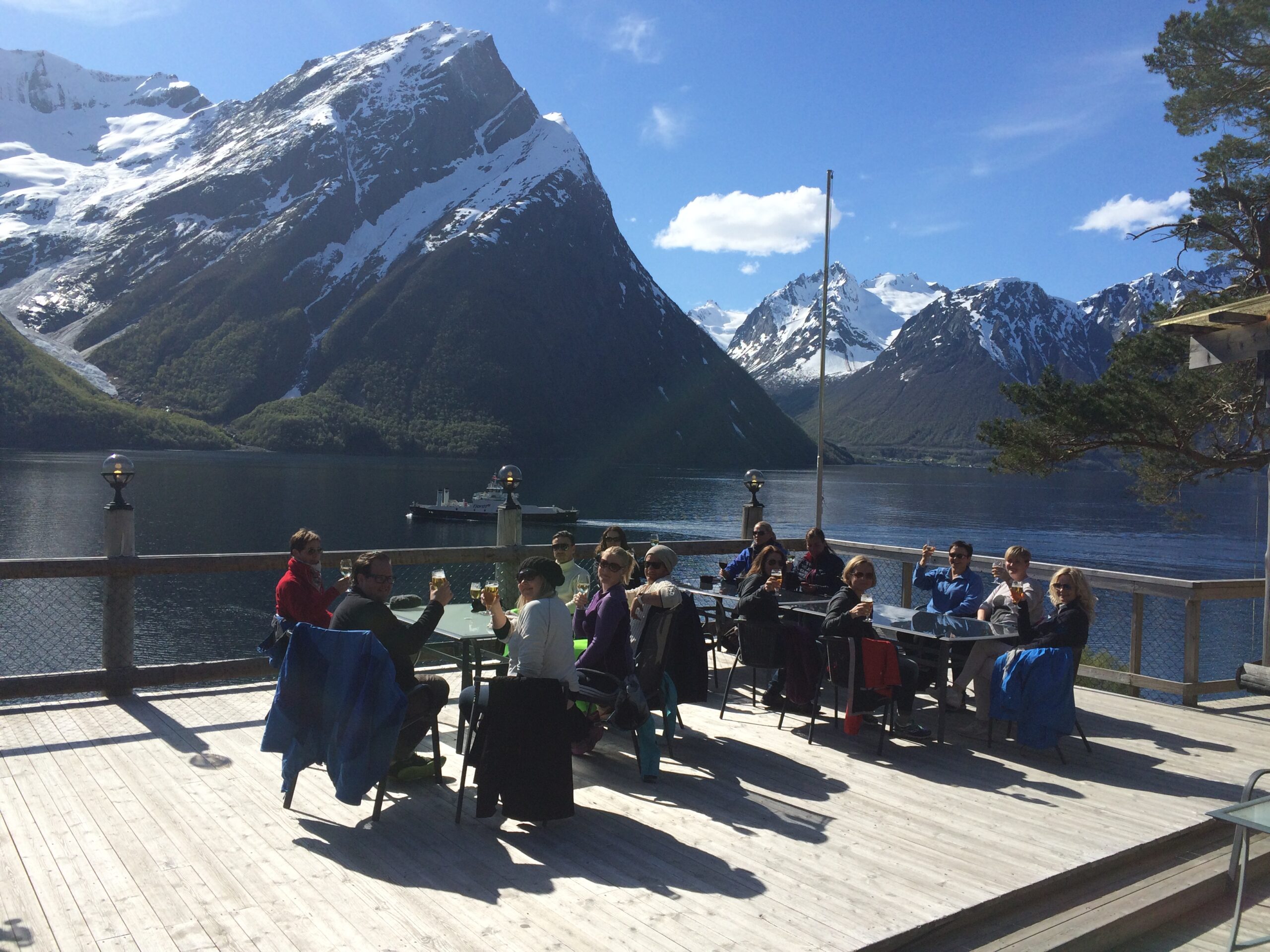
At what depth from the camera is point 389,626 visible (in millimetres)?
4352

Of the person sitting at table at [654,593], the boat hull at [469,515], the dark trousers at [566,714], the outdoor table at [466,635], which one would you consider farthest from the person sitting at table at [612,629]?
the boat hull at [469,515]

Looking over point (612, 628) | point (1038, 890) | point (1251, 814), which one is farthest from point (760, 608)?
point (1251, 814)

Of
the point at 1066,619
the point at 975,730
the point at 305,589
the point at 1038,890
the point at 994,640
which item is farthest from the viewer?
the point at 975,730

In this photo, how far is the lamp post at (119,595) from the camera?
20.6ft

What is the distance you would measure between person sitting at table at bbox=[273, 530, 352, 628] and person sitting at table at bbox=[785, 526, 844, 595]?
3.66 m

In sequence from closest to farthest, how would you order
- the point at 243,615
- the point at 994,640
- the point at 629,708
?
the point at 629,708
the point at 994,640
the point at 243,615

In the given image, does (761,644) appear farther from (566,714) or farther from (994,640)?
(566,714)

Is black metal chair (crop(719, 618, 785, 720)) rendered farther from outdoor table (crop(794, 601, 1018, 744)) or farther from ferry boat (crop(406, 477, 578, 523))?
ferry boat (crop(406, 477, 578, 523))

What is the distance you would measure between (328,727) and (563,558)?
2.07 meters

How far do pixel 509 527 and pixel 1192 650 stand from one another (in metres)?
5.56

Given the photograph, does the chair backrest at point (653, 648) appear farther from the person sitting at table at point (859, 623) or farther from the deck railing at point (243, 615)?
the deck railing at point (243, 615)

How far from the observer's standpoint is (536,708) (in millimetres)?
4148

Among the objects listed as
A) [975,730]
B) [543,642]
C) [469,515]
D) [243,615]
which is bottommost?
[243,615]

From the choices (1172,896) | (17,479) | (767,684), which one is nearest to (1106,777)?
(1172,896)
